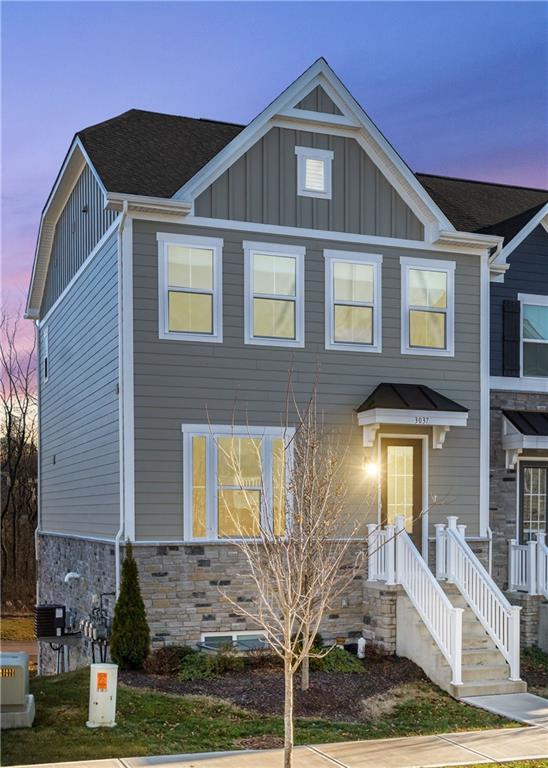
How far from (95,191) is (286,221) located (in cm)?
368

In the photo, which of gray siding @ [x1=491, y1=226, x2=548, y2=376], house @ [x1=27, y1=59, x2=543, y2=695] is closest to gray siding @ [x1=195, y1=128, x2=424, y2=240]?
house @ [x1=27, y1=59, x2=543, y2=695]

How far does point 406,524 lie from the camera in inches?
618

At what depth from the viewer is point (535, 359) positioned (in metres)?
Result: 17.9

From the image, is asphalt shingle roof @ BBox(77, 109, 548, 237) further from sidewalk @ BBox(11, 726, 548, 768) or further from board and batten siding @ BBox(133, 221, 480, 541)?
sidewalk @ BBox(11, 726, 548, 768)

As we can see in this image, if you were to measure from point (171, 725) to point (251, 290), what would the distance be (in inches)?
279

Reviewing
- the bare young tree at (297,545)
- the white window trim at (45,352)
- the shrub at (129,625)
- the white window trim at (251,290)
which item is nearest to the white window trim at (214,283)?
the white window trim at (251,290)

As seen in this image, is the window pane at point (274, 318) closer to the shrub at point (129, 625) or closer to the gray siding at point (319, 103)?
the gray siding at point (319, 103)

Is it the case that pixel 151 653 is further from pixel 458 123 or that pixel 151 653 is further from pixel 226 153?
pixel 458 123

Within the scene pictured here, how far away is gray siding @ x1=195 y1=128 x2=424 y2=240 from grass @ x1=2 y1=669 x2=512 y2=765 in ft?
24.2

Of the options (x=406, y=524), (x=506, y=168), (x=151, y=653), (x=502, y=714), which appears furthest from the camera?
(x=506, y=168)

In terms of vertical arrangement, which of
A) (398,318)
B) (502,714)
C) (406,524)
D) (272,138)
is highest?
(272,138)

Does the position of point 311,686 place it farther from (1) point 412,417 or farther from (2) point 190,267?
(2) point 190,267

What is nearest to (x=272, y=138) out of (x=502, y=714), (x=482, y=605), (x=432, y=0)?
(x=432, y=0)

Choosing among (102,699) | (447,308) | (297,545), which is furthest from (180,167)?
(102,699)
